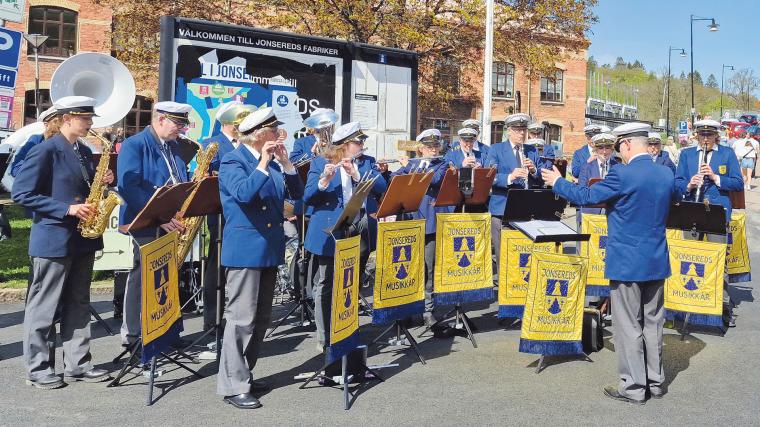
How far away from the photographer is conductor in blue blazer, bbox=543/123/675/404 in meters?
5.32

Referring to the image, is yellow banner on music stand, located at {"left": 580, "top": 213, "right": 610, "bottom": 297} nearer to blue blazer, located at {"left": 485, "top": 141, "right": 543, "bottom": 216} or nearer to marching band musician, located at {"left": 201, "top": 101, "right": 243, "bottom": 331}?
blue blazer, located at {"left": 485, "top": 141, "right": 543, "bottom": 216}

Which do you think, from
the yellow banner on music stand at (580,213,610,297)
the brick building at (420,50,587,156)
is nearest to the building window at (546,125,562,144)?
the brick building at (420,50,587,156)

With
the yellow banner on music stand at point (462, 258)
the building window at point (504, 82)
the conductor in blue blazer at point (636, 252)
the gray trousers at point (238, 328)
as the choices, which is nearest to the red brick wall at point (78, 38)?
the building window at point (504, 82)

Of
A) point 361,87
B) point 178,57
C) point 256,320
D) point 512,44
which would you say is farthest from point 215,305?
point 512,44

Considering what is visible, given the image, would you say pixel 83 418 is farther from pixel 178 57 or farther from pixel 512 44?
pixel 512 44

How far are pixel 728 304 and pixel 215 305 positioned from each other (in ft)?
18.8

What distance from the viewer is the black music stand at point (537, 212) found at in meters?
6.00

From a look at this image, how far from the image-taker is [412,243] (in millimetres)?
6445

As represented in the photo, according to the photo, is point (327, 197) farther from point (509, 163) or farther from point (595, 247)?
point (595, 247)

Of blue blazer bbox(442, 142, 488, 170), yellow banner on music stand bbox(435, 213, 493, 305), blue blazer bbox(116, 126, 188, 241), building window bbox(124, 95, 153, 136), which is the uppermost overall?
building window bbox(124, 95, 153, 136)

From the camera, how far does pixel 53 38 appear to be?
28719mm

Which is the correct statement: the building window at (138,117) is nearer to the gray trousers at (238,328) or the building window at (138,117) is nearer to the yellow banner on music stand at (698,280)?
the yellow banner on music stand at (698,280)

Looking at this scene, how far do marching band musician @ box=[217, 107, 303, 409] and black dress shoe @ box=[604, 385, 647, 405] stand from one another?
2.65m

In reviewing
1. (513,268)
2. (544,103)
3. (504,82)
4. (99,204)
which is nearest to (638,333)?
(513,268)
